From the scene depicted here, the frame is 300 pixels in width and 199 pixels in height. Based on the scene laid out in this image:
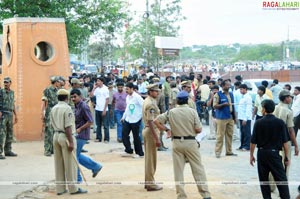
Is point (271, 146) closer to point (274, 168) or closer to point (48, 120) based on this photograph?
point (274, 168)

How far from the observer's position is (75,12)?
23.7m

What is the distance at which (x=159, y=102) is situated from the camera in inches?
566

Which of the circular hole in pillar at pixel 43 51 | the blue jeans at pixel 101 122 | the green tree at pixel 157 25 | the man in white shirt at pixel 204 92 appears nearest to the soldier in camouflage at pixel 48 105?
the blue jeans at pixel 101 122

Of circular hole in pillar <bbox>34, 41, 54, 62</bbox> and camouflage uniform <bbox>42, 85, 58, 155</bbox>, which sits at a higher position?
circular hole in pillar <bbox>34, 41, 54, 62</bbox>

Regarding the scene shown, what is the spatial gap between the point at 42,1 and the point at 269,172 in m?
15.3

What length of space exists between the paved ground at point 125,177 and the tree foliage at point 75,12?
28.1 ft

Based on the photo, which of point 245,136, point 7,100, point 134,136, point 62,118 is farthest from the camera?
point 245,136

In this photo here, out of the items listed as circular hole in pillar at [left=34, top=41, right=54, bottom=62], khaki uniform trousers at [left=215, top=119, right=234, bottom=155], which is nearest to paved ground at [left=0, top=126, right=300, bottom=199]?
khaki uniform trousers at [left=215, top=119, right=234, bottom=155]

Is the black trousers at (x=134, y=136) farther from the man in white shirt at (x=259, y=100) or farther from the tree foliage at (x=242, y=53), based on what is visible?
the tree foliage at (x=242, y=53)

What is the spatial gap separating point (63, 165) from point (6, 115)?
4.31m

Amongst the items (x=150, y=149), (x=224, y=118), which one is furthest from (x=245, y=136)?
(x=150, y=149)

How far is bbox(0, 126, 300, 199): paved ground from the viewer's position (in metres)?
9.45

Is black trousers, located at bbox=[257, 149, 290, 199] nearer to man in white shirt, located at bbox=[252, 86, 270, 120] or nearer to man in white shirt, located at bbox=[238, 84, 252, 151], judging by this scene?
man in white shirt, located at bbox=[252, 86, 270, 120]

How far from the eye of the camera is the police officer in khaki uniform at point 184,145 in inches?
334
